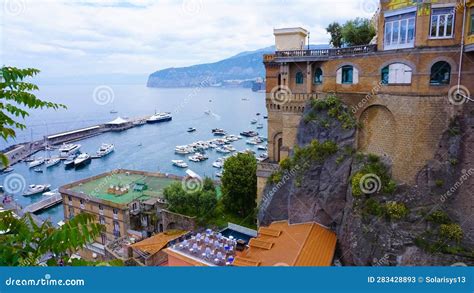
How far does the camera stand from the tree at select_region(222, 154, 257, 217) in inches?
1143

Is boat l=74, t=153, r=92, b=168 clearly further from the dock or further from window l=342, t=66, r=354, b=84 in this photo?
window l=342, t=66, r=354, b=84

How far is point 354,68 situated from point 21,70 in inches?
751

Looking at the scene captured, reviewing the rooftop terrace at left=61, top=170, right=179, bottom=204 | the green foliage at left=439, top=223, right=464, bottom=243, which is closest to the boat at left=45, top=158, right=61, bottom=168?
the rooftop terrace at left=61, top=170, right=179, bottom=204

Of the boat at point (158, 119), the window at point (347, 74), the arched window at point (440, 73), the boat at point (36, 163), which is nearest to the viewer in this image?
the arched window at point (440, 73)

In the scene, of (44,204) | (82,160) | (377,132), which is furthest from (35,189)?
(377,132)

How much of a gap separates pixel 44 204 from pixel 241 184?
31274 mm

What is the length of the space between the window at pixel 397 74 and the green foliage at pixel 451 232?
7.49 meters

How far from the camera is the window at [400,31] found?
1794cm

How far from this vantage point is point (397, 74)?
61.7 ft

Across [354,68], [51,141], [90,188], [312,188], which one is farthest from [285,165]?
[51,141]

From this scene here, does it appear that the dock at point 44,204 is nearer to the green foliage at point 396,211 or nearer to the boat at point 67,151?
the boat at point 67,151

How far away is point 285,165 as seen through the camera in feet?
71.6

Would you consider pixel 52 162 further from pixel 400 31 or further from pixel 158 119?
pixel 400 31

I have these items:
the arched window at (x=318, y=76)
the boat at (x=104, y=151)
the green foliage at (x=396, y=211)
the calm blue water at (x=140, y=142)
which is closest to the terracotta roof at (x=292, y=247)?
the green foliage at (x=396, y=211)
